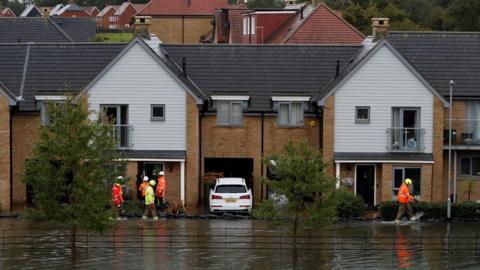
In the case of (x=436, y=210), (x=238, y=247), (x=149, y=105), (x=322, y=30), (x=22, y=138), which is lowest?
(x=238, y=247)

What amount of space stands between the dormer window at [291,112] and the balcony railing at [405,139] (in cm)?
391

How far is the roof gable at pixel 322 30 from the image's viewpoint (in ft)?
248

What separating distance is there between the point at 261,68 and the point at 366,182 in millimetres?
7127

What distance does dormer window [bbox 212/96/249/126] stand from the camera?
51.8m

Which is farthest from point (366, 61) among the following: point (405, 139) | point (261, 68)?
point (261, 68)

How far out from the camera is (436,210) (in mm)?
46844

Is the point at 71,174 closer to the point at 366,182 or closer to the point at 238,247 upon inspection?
the point at 238,247

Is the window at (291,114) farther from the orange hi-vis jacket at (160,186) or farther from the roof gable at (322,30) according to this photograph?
the roof gable at (322,30)

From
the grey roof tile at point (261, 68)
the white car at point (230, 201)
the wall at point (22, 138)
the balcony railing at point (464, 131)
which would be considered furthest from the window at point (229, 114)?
the balcony railing at point (464, 131)

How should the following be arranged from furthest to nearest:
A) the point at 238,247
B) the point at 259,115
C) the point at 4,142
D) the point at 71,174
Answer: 1. the point at 259,115
2. the point at 4,142
3. the point at 238,247
4. the point at 71,174

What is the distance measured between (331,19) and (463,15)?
39422 mm

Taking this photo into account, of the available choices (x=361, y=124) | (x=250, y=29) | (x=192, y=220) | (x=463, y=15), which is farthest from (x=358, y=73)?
(x=463, y=15)

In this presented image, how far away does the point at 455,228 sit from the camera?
4478 centimetres

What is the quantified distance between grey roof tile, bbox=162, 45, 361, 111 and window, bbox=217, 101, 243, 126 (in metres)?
0.54
